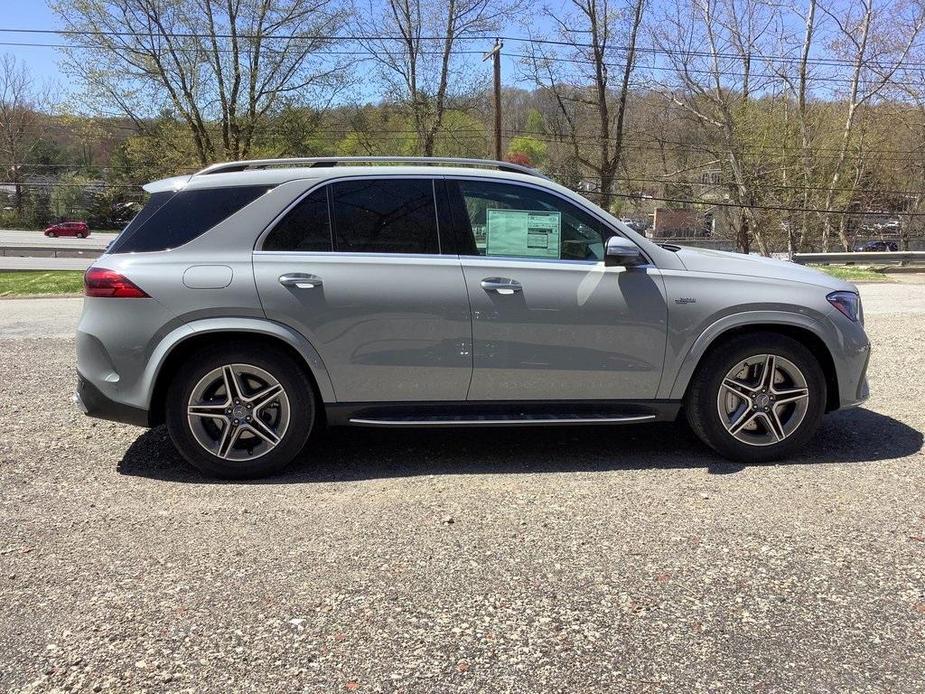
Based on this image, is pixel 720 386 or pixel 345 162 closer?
pixel 720 386

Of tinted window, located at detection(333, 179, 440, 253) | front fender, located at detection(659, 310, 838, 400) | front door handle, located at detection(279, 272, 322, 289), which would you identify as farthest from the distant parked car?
front door handle, located at detection(279, 272, 322, 289)

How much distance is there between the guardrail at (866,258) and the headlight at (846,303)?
22.0 meters

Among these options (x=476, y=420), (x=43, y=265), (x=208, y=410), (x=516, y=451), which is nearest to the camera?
(x=208, y=410)

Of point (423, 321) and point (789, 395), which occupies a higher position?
point (423, 321)

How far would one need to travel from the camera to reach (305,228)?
416 centimetres

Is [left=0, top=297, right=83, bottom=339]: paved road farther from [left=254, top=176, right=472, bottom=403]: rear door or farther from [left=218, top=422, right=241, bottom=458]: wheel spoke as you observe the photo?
[left=254, top=176, right=472, bottom=403]: rear door

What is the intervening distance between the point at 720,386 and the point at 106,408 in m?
3.59

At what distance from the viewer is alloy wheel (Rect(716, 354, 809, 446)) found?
14.0 feet

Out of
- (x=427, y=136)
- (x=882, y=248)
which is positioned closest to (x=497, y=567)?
(x=427, y=136)

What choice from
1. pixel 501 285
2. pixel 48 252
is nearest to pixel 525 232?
pixel 501 285

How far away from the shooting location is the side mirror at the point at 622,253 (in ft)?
13.4

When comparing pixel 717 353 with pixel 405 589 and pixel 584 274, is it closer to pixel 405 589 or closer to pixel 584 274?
pixel 584 274

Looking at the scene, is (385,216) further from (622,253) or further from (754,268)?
(754,268)

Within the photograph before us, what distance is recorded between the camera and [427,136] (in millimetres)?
35250
